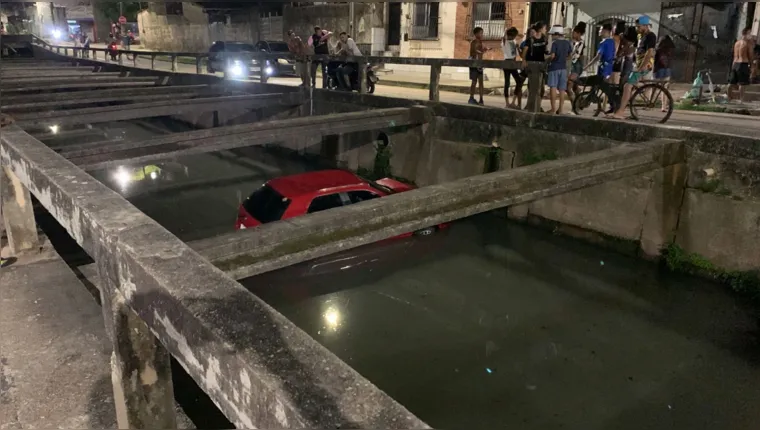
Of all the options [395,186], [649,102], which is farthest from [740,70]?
[395,186]

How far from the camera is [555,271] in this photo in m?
9.79

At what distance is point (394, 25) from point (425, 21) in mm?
2827

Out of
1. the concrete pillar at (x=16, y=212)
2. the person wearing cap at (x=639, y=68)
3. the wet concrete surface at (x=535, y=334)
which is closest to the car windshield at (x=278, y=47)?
the person wearing cap at (x=639, y=68)

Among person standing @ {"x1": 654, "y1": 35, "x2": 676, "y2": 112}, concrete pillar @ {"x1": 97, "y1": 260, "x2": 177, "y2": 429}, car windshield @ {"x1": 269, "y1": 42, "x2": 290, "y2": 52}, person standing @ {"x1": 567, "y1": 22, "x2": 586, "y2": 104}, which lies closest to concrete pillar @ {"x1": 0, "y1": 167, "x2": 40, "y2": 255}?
concrete pillar @ {"x1": 97, "y1": 260, "x2": 177, "y2": 429}

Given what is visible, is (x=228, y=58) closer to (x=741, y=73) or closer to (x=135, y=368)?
(x=741, y=73)

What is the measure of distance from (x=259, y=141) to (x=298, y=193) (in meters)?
1.02

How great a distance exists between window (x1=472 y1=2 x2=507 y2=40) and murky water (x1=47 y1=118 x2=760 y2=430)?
14.6m

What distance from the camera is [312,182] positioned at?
32.0ft

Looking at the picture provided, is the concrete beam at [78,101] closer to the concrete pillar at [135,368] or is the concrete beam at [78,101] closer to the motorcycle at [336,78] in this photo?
the motorcycle at [336,78]

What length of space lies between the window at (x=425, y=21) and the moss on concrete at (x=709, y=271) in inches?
751

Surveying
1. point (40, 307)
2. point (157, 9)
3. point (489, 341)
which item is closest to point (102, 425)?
point (40, 307)

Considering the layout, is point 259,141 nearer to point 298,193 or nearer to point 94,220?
point 298,193

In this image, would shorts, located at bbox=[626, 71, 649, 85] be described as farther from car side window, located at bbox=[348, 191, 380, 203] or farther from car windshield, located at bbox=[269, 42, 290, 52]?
car windshield, located at bbox=[269, 42, 290, 52]

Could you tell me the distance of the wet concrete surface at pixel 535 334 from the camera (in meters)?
6.45
